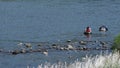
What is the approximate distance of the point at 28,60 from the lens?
1173 inches

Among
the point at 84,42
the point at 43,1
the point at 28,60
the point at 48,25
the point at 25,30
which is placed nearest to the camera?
the point at 28,60

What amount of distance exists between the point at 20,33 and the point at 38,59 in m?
14.1

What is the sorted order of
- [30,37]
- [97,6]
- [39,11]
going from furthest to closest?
[97,6] < [39,11] < [30,37]

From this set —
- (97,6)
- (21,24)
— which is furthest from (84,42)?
(97,6)

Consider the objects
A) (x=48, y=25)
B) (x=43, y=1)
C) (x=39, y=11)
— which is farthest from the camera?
(x=43, y=1)

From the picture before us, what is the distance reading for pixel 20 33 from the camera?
43844 millimetres

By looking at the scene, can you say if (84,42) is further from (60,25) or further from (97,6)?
(97,6)

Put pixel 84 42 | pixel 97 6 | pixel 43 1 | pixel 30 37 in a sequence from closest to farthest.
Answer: pixel 84 42 → pixel 30 37 → pixel 97 6 → pixel 43 1

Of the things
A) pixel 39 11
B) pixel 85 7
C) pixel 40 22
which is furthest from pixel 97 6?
pixel 40 22

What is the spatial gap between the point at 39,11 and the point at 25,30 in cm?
1626

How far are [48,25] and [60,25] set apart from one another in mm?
1316

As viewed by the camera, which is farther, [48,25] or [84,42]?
[48,25]

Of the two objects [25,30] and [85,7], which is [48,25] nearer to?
[25,30]

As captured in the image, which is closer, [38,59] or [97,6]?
[38,59]
